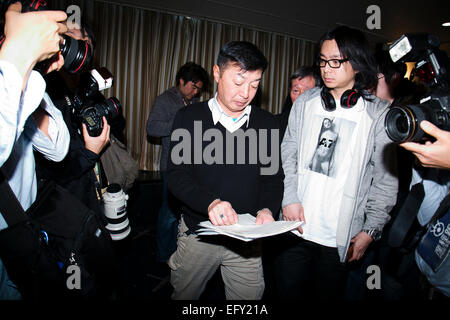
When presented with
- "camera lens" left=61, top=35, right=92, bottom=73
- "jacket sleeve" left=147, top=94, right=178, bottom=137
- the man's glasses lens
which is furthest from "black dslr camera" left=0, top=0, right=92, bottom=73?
"jacket sleeve" left=147, top=94, right=178, bottom=137

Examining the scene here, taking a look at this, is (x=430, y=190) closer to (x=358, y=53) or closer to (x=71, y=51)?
(x=358, y=53)

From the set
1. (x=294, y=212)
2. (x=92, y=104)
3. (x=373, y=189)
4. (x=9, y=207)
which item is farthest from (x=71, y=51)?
(x=373, y=189)

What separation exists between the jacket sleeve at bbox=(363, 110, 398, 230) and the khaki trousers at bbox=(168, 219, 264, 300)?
61 cm

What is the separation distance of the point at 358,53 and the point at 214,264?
1234 millimetres

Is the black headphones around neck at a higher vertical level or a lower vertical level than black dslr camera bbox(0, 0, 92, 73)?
lower

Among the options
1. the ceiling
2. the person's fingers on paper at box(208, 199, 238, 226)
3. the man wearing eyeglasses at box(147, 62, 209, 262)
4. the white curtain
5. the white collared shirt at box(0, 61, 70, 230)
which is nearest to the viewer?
the white collared shirt at box(0, 61, 70, 230)

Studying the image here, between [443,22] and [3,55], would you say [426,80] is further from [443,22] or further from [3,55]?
[443,22]

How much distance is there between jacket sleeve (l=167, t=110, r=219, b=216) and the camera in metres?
1.10

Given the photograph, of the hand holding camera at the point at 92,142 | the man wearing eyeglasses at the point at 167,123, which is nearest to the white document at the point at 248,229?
the hand holding camera at the point at 92,142

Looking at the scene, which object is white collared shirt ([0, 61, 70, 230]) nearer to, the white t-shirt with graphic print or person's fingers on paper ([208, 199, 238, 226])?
person's fingers on paper ([208, 199, 238, 226])

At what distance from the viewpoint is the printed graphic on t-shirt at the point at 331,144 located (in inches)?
51.0

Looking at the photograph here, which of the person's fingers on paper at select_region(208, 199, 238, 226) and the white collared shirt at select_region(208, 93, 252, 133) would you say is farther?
the white collared shirt at select_region(208, 93, 252, 133)
